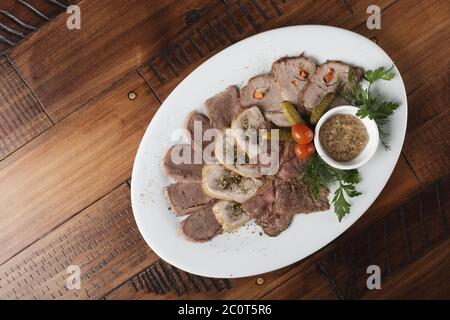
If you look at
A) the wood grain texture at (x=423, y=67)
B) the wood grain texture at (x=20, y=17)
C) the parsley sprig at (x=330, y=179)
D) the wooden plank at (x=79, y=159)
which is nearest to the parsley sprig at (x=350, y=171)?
the parsley sprig at (x=330, y=179)

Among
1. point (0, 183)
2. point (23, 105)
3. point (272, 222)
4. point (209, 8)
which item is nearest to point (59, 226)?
point (0, 183)

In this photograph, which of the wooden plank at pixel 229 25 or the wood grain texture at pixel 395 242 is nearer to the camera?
the wooden plank at pixel 229 25

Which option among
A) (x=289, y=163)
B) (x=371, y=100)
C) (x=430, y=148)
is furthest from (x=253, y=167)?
(x=430, y=148)

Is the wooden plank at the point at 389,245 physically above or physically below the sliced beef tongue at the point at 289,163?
below

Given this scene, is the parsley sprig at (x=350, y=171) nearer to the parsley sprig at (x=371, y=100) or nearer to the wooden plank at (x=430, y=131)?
the parsley sprig at (x=371, y=100)
